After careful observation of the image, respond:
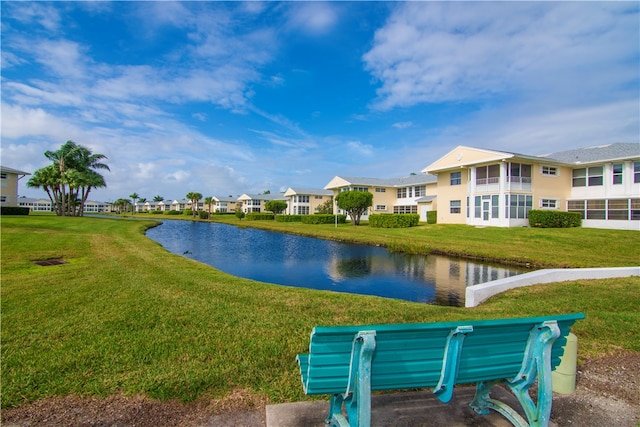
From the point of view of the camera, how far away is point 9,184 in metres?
47.9

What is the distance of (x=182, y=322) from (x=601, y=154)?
37374 mm

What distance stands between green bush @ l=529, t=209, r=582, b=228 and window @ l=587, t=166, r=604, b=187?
14.5ft

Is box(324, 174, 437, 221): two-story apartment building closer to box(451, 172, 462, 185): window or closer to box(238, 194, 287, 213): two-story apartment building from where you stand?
box(451, 172, 462, 185): window

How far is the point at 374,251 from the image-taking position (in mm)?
21672

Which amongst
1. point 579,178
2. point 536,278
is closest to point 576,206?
point 579,178

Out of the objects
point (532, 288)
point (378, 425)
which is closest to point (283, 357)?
point (378, 425)

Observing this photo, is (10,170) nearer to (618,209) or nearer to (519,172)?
(519,172)

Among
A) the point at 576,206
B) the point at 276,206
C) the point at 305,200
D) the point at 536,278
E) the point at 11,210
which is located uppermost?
the point at 305,200

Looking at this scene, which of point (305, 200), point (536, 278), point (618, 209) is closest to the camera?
point (536, 278)

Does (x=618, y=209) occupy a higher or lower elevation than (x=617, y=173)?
lower

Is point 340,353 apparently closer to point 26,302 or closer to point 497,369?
point 497,369

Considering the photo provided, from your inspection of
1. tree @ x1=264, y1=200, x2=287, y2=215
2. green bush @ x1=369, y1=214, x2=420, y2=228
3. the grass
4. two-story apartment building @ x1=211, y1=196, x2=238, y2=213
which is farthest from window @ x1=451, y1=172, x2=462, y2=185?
two-story apartment building @ x1=211, y1=196, x2=238, y2=213

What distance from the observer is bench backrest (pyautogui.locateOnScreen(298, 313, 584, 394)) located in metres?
2.39

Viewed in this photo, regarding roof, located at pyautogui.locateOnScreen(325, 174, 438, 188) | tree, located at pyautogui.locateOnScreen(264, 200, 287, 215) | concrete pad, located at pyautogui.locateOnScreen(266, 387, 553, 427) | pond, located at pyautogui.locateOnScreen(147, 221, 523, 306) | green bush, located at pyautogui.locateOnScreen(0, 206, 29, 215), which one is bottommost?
pond, located at pyautogui.locateOnScreen(147, 221, 523, 306)
